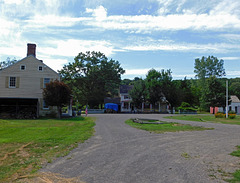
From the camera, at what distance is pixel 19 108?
29359 millimetres

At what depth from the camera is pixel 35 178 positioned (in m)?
5.14

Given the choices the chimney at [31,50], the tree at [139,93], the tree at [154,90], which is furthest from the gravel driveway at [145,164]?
the tree at [154,90]

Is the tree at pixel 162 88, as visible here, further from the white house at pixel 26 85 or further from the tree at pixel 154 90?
the white house at pixel 26 85

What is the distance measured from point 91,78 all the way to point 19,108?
83.6 ft

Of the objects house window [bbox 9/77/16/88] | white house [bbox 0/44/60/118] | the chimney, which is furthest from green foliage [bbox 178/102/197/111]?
house window [bbox 9/77/16/88]

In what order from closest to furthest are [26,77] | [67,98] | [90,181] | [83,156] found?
[90,181], [83,156], [67,98], [26,77]

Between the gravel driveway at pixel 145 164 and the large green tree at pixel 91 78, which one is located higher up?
the large green tree at pixel 91 78

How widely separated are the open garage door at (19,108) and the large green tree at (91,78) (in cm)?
2244

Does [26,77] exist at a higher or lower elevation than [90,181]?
higher

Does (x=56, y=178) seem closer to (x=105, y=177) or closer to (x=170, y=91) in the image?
(x=105, y=177)

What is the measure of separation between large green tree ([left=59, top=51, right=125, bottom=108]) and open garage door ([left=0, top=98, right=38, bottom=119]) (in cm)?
2244

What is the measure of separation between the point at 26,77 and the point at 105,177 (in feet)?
91.0

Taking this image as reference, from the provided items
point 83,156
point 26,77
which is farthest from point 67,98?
point 83,156

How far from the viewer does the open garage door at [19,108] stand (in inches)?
1079
